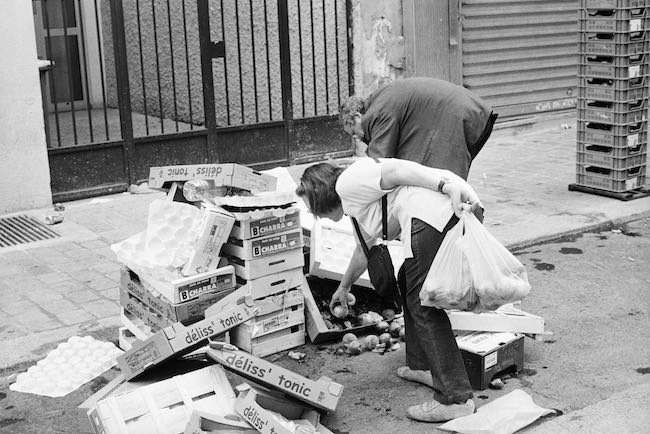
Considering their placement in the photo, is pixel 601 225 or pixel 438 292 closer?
pixel 438 292

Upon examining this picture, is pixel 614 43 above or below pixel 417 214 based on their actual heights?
above

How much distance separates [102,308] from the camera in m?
6.16

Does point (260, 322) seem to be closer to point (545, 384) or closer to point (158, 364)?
point (158, 364)

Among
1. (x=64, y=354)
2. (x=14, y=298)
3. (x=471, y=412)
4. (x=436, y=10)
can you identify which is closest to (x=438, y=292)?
(x=471, y=412)

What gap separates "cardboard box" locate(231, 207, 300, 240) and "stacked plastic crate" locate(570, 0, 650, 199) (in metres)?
4.26

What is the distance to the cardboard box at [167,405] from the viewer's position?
4148 mm

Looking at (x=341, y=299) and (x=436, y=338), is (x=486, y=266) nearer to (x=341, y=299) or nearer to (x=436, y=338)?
(x=436, y=338)

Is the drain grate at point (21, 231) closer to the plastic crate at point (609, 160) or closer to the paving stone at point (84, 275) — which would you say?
the paving stone at point (84, 275)

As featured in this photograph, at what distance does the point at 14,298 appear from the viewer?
21.0ft

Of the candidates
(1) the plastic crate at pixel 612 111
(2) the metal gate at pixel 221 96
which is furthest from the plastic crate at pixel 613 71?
(2) the metal gate at pixel 221 96

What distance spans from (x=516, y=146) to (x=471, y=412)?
7.00 metres

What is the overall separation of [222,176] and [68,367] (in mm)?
1336

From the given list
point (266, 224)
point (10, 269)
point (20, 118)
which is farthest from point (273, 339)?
point (20, 118)

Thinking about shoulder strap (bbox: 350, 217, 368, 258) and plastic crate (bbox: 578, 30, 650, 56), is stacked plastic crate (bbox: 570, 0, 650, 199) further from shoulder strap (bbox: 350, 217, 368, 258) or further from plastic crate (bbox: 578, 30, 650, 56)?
shoulder strap (bbox: 350, 217, 368, 258)
